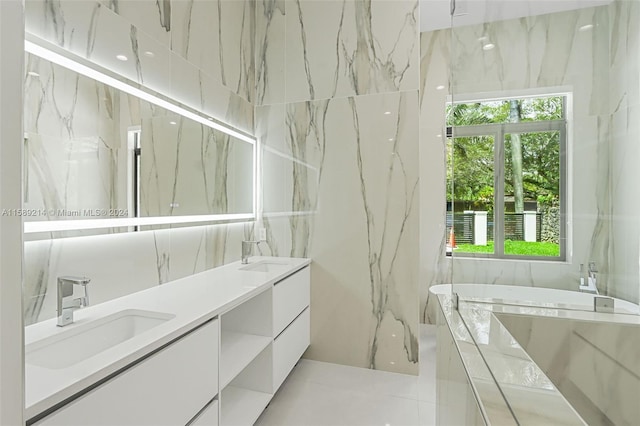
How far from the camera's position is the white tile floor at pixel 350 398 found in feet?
6.33

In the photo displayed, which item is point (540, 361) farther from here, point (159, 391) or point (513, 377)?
point (159, 391)

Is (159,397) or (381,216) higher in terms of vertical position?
(381,216)

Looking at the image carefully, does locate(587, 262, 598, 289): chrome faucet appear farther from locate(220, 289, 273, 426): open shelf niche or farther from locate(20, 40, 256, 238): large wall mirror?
locate(20, 40, 256, 238): large wall mirror

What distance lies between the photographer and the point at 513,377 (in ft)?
3.09

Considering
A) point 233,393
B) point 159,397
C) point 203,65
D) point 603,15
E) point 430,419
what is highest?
point 203,65

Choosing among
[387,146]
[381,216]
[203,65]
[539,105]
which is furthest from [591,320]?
[203,65]

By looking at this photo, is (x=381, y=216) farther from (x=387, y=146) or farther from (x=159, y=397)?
(x=159, y=397)

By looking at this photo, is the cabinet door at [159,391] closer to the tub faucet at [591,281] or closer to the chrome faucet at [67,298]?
the chrome faucet at [67,298]

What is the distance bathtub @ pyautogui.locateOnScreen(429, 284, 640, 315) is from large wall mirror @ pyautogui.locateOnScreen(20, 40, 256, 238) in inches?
66.9

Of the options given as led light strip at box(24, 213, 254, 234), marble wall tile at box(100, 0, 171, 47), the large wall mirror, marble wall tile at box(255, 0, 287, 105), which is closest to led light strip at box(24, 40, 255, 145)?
the large wall mirror

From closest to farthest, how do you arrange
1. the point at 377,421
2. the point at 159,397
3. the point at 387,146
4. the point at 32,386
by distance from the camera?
the point at 32,386 < the point at 159,397 < the point at 377,421 < the point at 387,146

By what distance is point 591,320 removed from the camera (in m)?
1.20

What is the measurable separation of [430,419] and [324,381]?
2.54ft

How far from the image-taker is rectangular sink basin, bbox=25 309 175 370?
1.00 meters
